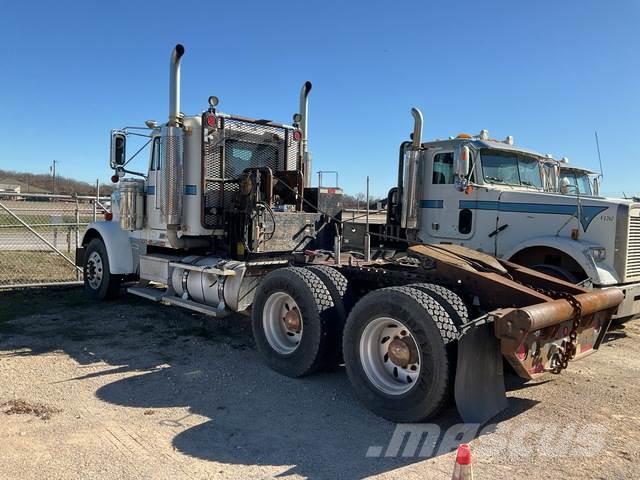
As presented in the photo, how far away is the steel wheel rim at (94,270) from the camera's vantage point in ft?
30.7

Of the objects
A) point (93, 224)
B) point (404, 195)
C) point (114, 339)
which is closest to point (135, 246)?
point (93, 224)

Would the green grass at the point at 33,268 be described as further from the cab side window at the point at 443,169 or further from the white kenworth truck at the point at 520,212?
the cab side window at the point at 443,169

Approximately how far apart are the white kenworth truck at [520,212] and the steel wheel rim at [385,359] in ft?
9.39

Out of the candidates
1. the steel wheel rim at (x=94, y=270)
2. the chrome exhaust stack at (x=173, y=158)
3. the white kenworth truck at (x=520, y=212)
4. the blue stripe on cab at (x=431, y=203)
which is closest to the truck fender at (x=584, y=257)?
the white kenworth truck at (x=520, y=212)

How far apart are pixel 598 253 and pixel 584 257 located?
0.27 meters

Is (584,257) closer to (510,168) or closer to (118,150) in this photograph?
(510,168)

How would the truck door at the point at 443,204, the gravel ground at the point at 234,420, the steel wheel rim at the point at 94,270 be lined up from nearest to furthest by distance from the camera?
the gravel ground at the point at 234,420 < the truck door at the point at 443,204 < the steel wheel rim at the point at 94,270

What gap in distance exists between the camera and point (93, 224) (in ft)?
31.2

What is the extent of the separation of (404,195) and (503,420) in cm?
503

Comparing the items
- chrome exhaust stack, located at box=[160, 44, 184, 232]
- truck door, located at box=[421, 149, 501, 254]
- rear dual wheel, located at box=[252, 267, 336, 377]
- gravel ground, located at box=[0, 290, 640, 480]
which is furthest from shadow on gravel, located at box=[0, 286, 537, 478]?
truck door, located at box=[421, 149, 501, 254]

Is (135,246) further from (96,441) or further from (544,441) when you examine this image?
(544,441)

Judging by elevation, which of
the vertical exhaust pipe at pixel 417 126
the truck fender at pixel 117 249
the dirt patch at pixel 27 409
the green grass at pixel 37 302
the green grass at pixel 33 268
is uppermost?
the vertical exhaust pipe at pixel 417 126

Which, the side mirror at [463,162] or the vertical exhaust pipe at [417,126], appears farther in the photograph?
the vertical exhaust pipe at [417,126]

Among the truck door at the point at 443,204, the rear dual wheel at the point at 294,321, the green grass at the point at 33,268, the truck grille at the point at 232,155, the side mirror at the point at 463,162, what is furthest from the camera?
the green grass at the point at 33,268
